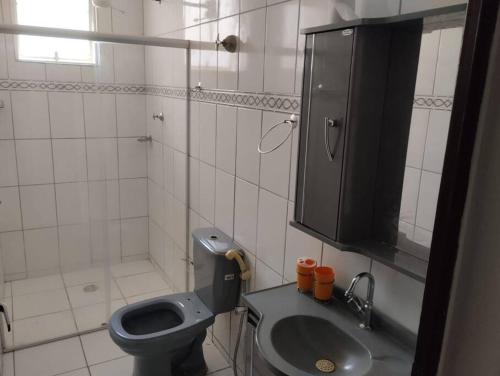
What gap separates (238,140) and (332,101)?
778 millimetres

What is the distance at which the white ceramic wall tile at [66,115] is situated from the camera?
9.41 ft

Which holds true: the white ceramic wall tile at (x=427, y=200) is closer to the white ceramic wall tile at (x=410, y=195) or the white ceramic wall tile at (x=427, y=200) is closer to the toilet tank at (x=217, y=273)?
the white ceramic wall tile at (x=410, y=195)

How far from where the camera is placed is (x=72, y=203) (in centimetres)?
303

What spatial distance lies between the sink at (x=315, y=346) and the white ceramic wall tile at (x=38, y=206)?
2286 mm

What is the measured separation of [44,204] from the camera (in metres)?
2.99

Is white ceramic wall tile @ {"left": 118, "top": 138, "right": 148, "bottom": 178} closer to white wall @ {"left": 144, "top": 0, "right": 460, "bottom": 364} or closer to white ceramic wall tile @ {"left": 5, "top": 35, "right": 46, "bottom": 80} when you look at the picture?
white wall @ {"left": 144, "top": 0, "right": 460, "bottom": 364}

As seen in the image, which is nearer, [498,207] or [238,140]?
[498,207]

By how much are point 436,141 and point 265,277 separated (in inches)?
40.5

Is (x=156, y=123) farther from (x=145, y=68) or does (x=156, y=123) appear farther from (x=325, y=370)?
(x=325, y=370)

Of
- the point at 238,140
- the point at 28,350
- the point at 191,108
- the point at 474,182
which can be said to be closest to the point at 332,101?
the point at 238,140

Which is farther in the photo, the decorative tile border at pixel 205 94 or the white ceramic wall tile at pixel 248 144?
the white ceramic wall tile at pixel 248 144

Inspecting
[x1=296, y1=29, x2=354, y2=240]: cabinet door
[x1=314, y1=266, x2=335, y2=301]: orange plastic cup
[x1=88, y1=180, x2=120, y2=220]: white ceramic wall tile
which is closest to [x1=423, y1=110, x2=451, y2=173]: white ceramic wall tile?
[x1=296, y1=29, x2=354, y2=240]: cabinet door

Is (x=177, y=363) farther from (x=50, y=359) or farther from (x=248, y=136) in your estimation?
(x=248, y=136)

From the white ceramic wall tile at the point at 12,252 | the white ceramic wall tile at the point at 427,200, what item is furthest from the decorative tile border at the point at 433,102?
the white ceramic wall tile at the point at 12,252
